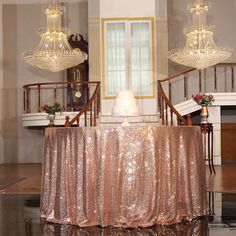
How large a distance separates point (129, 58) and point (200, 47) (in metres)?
2.41

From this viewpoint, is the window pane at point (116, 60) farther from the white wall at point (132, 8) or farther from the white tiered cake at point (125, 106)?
the white tiered cake at point (125, 106)

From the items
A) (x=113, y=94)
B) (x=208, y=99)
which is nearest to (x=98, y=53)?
(x=113, y=94)

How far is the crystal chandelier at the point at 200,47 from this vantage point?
9.54 m

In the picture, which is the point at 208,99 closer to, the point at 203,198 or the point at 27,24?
the point at 203,198

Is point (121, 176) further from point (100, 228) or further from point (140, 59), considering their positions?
point (140, 59)

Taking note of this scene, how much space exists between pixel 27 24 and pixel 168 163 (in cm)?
1119

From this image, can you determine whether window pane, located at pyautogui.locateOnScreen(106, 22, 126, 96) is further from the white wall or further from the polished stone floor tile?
the polished stone floor tile

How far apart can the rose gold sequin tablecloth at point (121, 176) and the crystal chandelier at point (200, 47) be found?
5271 millimetres

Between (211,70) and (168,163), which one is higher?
(211,70)

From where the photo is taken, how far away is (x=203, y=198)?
189 inches

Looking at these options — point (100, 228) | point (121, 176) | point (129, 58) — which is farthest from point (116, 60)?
point (100, 228)

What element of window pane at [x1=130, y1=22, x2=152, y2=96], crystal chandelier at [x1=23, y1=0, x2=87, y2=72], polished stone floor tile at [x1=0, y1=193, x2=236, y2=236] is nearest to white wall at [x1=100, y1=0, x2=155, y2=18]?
window pane at [x1=130, y1=22, x2=152, y2=96]

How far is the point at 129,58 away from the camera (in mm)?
11648

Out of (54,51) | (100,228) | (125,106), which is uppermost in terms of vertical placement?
(54,51)
